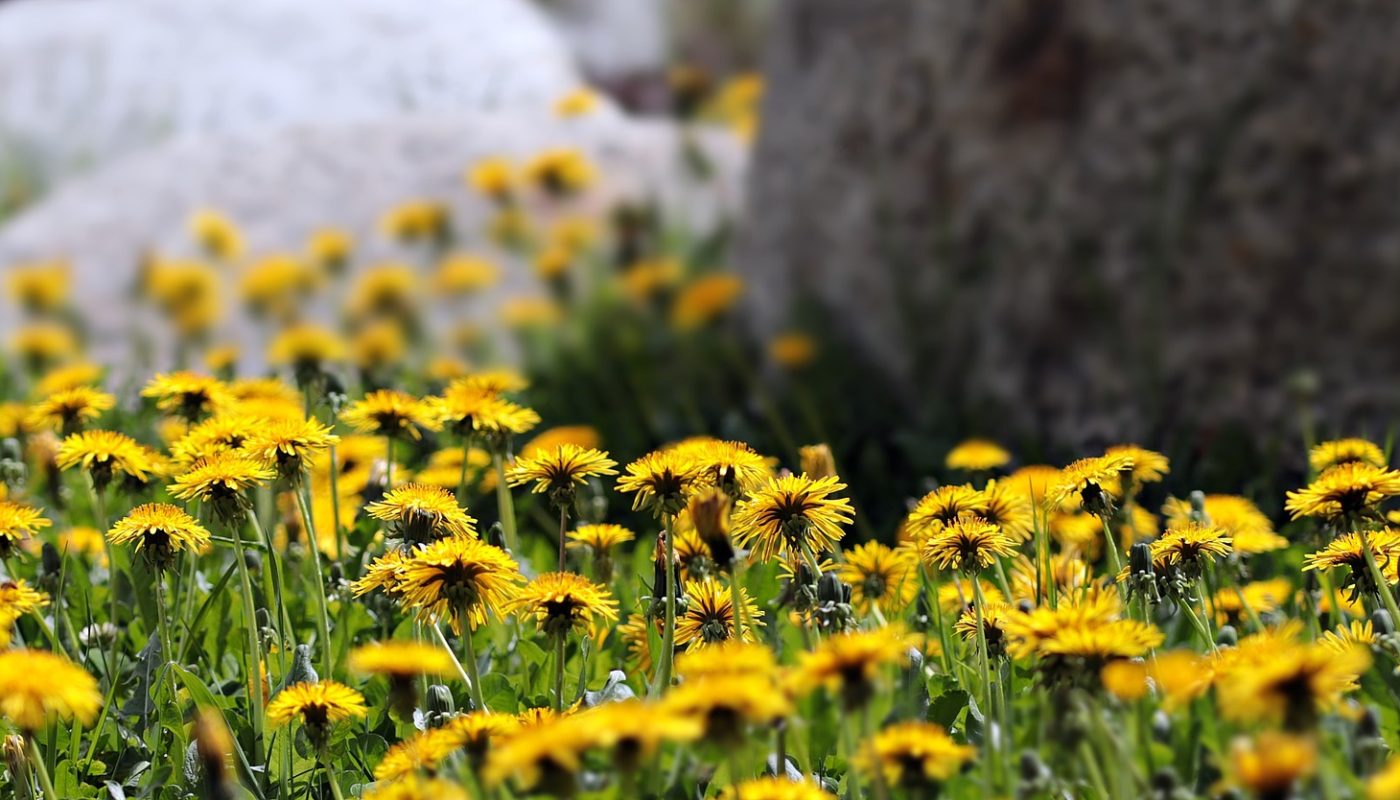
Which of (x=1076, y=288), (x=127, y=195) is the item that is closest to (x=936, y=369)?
(x=1076, y=288)

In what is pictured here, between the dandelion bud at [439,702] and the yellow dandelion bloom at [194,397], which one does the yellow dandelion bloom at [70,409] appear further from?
the dandelion bud at [439,702]

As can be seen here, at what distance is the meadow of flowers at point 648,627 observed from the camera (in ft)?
3.68

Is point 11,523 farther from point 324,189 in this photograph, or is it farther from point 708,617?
point 324,189

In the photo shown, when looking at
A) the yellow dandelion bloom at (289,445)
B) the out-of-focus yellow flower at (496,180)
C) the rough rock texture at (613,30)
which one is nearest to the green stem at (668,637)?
the yellow dandelion bloom at (289,445)

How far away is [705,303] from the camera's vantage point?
15.2 feet

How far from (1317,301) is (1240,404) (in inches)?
10.7

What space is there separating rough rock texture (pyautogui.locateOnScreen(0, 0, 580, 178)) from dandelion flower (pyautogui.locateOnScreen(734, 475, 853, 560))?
6.98m

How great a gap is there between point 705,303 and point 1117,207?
1513 millimetres

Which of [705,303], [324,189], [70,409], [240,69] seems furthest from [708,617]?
[240,69]

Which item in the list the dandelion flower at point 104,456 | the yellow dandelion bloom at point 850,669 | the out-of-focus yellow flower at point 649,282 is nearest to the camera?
the yellow dandelion bloom at point 850,669

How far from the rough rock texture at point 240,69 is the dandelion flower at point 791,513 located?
22.9ft

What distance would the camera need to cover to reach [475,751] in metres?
1.22

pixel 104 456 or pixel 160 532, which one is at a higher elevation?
pixel 104 456

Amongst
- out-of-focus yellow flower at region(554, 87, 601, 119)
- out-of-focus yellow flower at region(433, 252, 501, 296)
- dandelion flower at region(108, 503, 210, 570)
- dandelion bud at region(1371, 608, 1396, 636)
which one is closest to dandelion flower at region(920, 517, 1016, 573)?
dandelion bud at region(1371, 608, 1396, 636)
